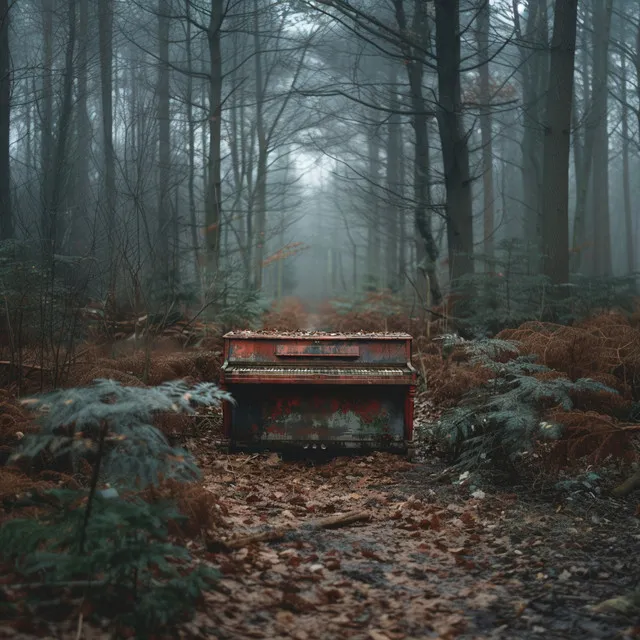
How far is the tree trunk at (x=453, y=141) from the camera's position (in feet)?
42.6

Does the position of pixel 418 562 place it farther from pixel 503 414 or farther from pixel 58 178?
pixel 58 178

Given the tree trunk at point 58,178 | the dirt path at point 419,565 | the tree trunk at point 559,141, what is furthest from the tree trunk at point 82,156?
the tree trunk at point 559,141

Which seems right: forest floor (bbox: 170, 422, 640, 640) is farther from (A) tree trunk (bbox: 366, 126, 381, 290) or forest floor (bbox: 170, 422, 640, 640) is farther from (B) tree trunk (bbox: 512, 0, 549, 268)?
(A) tree trunk (bbox: 366, 126, 381, 290)

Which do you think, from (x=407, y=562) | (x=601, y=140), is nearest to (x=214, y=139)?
(x=407, y=562)

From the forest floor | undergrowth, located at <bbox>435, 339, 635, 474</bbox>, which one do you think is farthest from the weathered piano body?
the forest floor

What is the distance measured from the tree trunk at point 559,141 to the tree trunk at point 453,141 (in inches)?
57.7

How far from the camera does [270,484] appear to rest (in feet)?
23.2

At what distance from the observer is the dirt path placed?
12.7 feet

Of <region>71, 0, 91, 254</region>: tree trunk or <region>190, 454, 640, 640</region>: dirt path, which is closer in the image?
<region>190, 454, 640, 640</region>: dirt path

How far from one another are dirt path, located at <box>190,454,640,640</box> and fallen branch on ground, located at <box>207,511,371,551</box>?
0.06 metres

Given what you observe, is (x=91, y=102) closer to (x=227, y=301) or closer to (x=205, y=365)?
(x=227, y=301)

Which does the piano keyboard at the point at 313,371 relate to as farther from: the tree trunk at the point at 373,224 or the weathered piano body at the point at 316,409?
the tree trunk at the point at 373,224

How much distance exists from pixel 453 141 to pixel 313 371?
717cm

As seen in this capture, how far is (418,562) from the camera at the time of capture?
16.3ft
